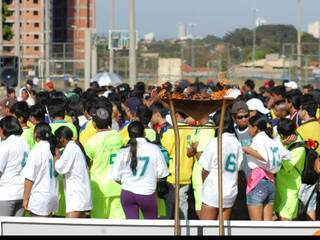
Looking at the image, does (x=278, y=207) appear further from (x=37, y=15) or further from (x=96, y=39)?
(x=37, y=15)

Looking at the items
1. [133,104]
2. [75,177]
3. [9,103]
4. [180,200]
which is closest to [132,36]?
[133,104]

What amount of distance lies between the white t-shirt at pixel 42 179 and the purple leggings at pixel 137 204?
0.78 metres

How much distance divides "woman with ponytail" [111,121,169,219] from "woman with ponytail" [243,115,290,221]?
1.04 m

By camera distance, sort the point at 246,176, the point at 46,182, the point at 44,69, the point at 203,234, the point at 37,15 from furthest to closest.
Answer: the point at 37,15 < the point at 44,69 < the point at 246,176 < the point at 46,182 < the point at 203,234

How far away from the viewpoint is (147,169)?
10922mm

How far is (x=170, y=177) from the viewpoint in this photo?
40.1 feet

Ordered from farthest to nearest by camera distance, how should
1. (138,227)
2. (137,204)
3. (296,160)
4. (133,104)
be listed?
(133,104) → (296,160) → (137,204) → (138,227)

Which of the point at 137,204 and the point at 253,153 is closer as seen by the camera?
the point at 137,204

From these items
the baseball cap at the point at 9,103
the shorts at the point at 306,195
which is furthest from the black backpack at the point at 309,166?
the baseball cap at the point at 9,103

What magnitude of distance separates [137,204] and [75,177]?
0.75 m

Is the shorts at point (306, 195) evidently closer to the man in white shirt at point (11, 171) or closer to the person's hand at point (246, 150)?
the person's hand at point (246, 150)

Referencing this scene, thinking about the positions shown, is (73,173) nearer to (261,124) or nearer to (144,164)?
(144,164)

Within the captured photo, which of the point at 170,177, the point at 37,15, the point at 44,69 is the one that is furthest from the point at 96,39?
the point at 37,15

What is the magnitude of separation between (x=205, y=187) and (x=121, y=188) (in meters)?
0.94
